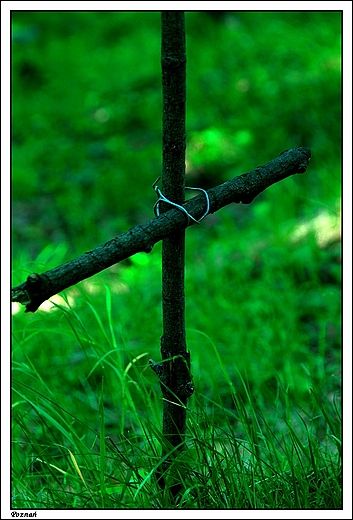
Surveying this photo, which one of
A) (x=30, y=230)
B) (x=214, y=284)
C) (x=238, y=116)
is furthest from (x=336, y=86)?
(x=30, y=230)

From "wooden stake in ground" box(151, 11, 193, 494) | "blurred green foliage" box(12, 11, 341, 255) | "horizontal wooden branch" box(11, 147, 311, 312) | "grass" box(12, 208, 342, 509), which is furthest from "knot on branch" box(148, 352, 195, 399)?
"blurred green foliage" box(12, 11, 341, 255)

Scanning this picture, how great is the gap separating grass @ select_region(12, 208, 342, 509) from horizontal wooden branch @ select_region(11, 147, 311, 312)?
38 centimetres

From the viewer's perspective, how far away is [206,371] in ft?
6.46

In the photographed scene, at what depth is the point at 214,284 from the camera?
2414 mm

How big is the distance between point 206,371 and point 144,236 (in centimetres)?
116

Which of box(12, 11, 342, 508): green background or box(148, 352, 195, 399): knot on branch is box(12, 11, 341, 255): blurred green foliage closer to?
box(12, 11, 342, 508): green background

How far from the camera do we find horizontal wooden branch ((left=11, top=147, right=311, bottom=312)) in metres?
0.79

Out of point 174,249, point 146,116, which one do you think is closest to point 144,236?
point 174,249

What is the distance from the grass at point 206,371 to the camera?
1161 millimetres

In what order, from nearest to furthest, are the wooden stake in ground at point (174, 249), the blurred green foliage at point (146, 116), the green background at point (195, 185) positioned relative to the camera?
the wooden stake in ground at point (174, 249) < the green background at point (195, 185) < the blurred green foliage at point (146, 116)

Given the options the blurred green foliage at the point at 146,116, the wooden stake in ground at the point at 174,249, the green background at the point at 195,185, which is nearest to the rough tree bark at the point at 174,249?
the wooden stake in ground at the point at 174,249

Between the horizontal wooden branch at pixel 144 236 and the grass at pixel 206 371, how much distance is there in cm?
38

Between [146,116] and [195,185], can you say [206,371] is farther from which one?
[146,116]

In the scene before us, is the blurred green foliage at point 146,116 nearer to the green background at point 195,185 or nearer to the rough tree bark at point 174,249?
the green background at point 195,185
